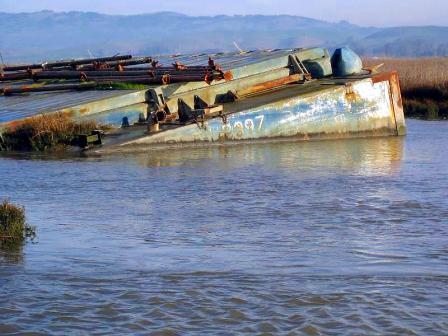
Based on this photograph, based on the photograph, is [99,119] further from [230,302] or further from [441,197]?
→ [230,302]

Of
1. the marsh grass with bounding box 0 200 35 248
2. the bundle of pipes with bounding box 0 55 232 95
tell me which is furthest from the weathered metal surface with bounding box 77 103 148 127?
the marsh grass with bounding box 0 200 35 248

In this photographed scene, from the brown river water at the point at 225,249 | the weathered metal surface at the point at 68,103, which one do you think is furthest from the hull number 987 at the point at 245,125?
the brown river water at the point at 225,249

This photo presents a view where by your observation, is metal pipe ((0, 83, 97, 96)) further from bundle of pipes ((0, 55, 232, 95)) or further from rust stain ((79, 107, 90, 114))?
rust stain ((79, 107, 90, 114))

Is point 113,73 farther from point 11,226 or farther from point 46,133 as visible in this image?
point 11,226

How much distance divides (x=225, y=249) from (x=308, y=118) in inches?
386

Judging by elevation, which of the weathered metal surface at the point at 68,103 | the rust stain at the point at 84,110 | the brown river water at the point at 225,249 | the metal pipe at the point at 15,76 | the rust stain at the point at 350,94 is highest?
the metal pipe at the point at 15,76

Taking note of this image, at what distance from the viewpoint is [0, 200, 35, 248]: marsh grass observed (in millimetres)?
8578

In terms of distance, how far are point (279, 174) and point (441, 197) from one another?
2.74 meters

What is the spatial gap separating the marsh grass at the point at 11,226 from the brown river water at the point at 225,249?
0.21 metres

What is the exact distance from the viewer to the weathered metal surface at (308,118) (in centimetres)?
1642

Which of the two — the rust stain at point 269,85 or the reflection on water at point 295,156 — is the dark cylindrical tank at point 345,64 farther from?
the reflection on water at point 295,156

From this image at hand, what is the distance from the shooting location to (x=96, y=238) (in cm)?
898

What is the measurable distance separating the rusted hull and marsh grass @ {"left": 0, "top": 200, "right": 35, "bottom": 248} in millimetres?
6814

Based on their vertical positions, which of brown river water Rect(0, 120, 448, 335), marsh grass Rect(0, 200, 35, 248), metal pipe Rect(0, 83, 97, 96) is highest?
metal pipe Rect(0, 83, 97, 96)
